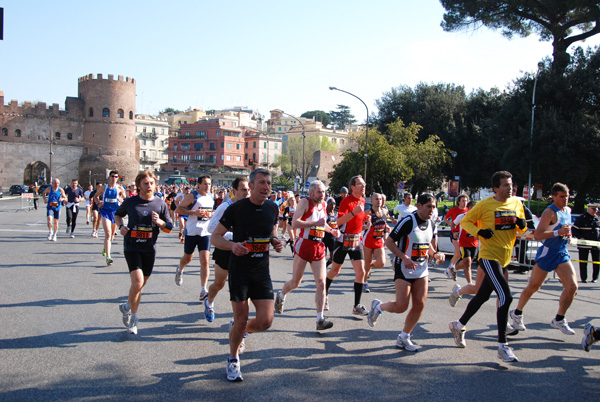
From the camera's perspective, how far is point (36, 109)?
78.9 m

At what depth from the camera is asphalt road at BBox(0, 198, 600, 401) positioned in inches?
173

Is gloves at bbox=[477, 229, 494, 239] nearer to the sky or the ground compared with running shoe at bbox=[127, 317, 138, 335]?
nearer to the sky

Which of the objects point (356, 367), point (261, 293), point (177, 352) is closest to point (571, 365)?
point (356, 367)

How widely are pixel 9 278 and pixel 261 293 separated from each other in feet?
22.4

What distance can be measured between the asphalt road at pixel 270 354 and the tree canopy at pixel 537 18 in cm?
2951

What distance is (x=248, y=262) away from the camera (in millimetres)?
4699

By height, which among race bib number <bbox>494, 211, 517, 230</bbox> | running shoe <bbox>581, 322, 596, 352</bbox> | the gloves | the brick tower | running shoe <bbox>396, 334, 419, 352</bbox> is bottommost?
running shoe <bbox>396, 334, 419, 352</bbox>

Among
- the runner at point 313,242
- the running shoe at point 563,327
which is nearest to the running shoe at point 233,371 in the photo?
the runner at point 313,242

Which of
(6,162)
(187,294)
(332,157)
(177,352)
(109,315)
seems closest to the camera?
(177,352)

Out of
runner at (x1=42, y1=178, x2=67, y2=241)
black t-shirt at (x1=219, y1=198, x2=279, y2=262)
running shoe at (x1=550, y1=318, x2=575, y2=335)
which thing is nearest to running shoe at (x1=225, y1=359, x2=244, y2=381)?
black t-shirt at (x1=219, y1=198, x2=279, y2=262)

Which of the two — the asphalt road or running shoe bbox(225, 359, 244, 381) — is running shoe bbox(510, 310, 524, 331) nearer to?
the asphalt road

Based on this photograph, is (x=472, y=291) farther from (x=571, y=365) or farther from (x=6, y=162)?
(x=6, y=162)

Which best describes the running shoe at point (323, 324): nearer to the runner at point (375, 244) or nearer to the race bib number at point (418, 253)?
the race bib number at point (418, 253)

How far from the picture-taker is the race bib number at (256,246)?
4688 millimetres
